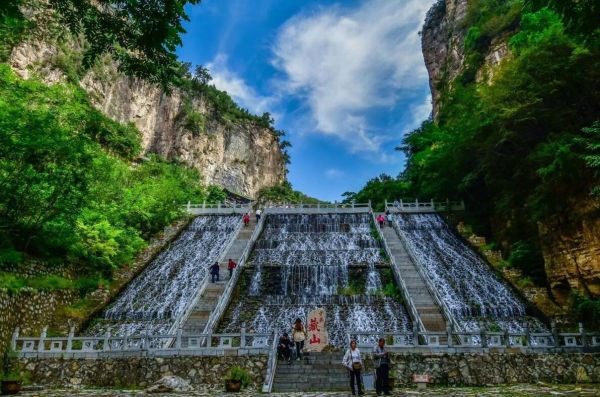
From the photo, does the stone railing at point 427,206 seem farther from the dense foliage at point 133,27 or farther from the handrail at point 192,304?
the dense foliage at point 133,27

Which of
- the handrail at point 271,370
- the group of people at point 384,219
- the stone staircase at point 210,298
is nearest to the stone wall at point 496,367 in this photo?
the handrail at point 271,370

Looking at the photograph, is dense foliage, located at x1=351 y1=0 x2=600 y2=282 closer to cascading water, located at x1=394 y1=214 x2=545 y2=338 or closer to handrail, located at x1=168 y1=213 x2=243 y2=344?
cascading water, located at x1=394 y1=214 x2=545 y2=338

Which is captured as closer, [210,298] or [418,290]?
[210,298]

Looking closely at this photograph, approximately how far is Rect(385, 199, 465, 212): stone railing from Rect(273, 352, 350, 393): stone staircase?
2054 centimetres

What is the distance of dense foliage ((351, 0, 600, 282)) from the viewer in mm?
16953

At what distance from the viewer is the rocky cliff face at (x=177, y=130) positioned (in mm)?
39969

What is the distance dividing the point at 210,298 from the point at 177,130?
43.8 meters

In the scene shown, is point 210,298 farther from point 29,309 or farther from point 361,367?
point 361,367

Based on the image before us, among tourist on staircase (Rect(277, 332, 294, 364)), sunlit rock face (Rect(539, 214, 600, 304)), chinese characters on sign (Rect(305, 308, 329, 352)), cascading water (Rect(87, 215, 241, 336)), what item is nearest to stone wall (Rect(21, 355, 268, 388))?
tourist on staircase (Rect(277, 332, 294, 364))

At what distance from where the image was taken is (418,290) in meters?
18.9

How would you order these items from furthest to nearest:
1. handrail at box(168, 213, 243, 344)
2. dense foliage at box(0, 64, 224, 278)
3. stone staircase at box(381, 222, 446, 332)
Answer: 1. stone staircase at box(381, 222, 446, 332)
2. handrail at box(168, 213, 243, 344)
3. dense foliage at box(0, 64, 224, 278)

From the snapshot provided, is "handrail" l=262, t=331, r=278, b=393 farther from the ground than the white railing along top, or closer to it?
closer to it

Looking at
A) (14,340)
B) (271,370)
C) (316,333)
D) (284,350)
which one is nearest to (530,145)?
(316,333)

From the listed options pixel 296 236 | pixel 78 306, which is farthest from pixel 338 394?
pixel 296 236
